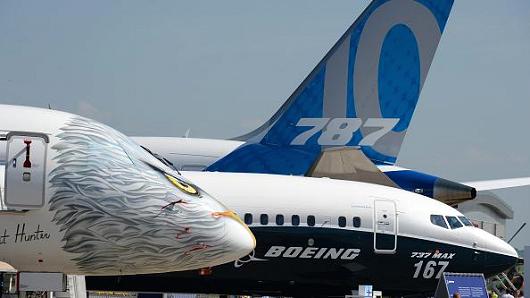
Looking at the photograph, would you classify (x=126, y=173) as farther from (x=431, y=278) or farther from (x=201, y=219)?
(x=431, y=278)

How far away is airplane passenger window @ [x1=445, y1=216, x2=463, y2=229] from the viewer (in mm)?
24712

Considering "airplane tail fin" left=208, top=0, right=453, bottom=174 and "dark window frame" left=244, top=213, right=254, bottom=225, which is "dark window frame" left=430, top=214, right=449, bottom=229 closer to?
"dark window frame" left=244, top=213, right=254, bottom=225

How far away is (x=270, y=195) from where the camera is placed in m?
23.7

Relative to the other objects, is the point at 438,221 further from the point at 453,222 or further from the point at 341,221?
the point at 341,221

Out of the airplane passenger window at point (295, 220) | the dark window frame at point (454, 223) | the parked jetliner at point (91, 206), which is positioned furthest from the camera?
the dark window frame at point (454, 223)

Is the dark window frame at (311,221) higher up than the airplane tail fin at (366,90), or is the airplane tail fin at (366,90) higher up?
the airplane tail fin at (366,90)

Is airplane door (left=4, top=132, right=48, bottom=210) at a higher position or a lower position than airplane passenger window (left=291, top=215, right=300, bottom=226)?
higher

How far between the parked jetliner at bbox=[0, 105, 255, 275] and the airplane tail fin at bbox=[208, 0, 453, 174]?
49.5 feet

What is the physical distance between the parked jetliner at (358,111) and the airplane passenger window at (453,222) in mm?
4952

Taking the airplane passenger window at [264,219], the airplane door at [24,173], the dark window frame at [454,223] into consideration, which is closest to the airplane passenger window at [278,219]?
the airplane passenger window at [264,219]

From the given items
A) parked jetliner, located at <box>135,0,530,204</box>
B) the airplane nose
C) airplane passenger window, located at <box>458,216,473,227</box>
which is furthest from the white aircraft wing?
the airplane nose

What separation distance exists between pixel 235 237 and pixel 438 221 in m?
9.14

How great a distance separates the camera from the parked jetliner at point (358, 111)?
3044cm

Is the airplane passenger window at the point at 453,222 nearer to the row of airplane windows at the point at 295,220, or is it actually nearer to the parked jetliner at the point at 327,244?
the parked jetliner at the point at 327,244
